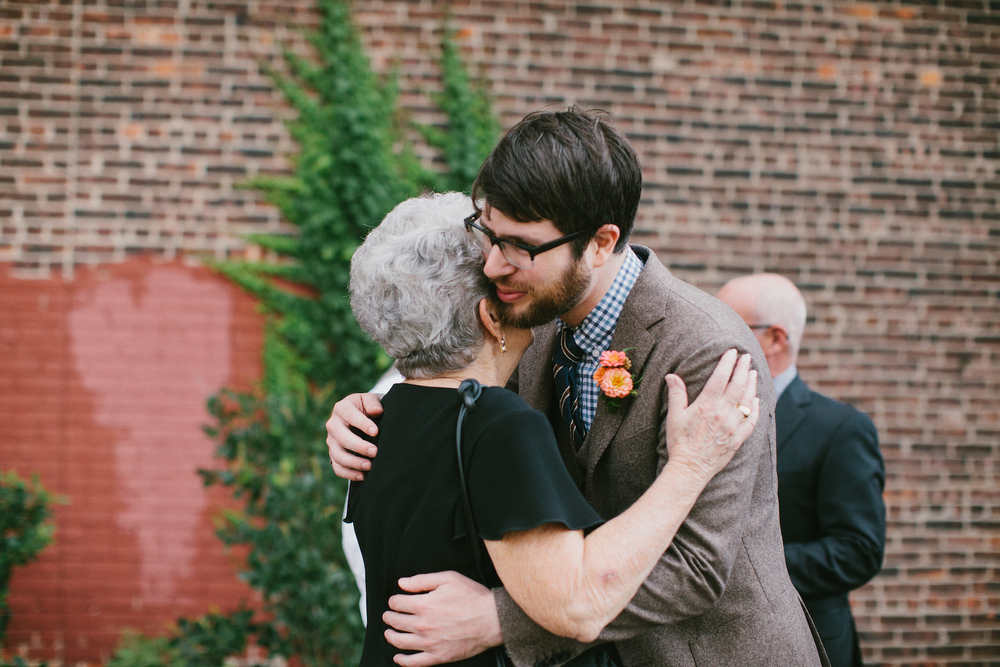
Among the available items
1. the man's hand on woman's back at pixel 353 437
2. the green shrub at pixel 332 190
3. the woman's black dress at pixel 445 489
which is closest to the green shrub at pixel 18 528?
the green shrub at pixel 332 190

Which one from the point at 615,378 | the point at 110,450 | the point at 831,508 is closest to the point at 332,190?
the point at 110,450

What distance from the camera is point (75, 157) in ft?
13.7

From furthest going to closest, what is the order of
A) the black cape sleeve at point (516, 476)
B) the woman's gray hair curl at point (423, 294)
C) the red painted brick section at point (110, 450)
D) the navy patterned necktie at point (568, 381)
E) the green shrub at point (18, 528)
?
1. the red painted brick section at point (110, 450)
2. the green shrub at point (18, 528)
3. the navy patterned necktie at point (568, 381)
4. the woman's gray hair curl at point (423, 294)
5. the black cape sleeve at point (516, 476)

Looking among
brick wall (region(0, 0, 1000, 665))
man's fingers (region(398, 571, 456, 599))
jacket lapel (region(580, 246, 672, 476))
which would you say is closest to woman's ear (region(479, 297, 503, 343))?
jacket lapel (region(580, 246, 672, 476))

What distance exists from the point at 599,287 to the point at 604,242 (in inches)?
5.7

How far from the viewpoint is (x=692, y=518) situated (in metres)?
1.48

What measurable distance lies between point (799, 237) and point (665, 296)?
10.6 feet

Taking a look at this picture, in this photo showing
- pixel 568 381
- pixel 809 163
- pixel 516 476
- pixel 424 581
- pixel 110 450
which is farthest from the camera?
Answer: pixel 809 163

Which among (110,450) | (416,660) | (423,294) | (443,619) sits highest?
(423,294)

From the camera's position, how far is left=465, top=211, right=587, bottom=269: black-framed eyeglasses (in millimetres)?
1566

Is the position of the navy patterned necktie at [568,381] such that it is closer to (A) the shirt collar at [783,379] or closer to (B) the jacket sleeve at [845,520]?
(B) the jacket sleeve at [845,520]

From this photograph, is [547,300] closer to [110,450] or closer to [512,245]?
[512,245]

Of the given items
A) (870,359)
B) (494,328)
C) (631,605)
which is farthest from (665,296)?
(870,359)

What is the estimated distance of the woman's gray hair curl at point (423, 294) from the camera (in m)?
1.51
